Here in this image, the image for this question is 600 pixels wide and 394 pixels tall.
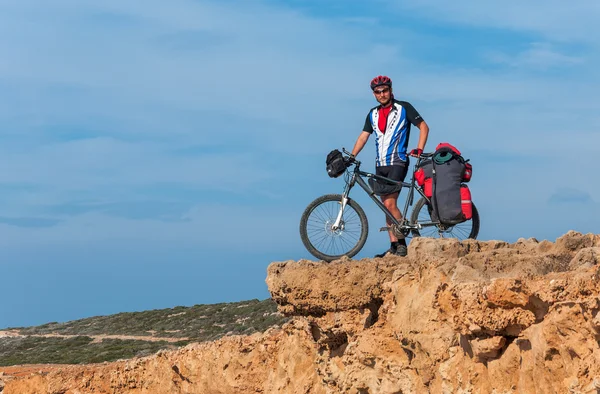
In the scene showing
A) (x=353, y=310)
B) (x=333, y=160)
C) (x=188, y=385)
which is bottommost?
(x=188, y=385)

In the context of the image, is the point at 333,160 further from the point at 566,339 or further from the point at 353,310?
the point at 566,339

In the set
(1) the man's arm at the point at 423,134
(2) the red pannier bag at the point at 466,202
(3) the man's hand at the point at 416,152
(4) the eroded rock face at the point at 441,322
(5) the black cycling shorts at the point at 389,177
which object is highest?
(1) the man's arm at the point at 423,134

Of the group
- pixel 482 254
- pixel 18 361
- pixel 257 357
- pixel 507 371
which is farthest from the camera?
pixel 18 361

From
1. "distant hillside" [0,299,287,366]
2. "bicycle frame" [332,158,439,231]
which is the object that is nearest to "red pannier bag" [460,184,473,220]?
"bicycle frame" [332,158,439,231]

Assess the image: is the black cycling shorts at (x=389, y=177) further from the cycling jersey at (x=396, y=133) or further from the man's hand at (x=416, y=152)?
the man's hand at (x=416, y=152)

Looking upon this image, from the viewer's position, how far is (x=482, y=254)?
930 centimetres

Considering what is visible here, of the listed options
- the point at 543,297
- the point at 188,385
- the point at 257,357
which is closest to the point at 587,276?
the point at 543,297

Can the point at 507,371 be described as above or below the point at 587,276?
below

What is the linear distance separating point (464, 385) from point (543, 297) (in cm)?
157

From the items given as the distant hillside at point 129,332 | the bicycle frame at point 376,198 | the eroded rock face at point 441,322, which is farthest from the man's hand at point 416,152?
the distant hillside at point 129,332

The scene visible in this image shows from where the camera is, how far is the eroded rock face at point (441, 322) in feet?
24.3

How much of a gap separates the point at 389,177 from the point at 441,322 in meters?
3.72

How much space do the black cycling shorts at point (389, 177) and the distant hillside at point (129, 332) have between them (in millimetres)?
24466

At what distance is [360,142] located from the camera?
13000 mm
